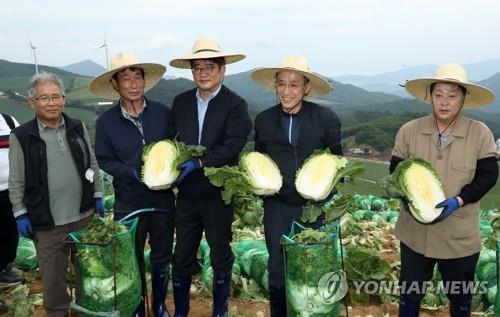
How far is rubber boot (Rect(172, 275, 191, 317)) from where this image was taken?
4.98 metres

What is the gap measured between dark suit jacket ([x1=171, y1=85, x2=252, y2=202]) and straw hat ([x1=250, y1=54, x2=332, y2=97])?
15.9 inches

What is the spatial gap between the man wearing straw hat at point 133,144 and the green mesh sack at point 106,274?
2.41 feet

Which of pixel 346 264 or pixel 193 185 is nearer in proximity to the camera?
pixel 193 185

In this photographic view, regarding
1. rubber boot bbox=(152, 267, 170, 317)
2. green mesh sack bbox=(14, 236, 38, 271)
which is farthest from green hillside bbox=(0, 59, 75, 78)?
rubber boot bbox=(152, 267, 170, 317)

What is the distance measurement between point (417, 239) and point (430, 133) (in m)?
1.00

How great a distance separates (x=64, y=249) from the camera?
451cm

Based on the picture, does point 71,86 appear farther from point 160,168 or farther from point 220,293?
point 160,168

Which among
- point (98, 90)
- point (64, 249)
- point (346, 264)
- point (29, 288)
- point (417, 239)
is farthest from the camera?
point (29, 288)

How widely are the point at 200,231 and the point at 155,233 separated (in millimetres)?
491

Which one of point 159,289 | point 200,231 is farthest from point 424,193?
point 159,289

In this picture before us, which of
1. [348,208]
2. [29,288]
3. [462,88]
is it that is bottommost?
[29,288]

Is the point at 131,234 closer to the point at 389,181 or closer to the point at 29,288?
the point at 389,181

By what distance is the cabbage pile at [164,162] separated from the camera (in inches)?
172

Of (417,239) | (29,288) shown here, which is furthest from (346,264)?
(29,288)
